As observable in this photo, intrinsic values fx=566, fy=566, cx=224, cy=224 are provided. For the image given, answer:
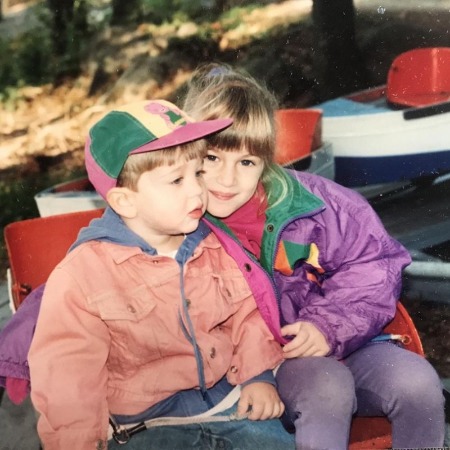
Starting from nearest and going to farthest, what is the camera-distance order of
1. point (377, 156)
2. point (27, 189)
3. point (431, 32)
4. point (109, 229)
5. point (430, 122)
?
point (109, 229), point (431, 32), point (430, 122), point (377, 156), point (27, 189)

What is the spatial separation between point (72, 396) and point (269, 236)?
548 millimetres

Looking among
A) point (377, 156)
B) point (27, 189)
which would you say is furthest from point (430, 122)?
point (27, 189)

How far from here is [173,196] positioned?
1.15 metres

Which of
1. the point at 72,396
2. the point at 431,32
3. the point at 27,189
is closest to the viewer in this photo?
the point at 72,396

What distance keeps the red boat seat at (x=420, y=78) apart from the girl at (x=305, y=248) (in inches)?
31.1

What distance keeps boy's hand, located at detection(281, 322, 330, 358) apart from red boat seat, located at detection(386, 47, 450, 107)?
1101 millimetres

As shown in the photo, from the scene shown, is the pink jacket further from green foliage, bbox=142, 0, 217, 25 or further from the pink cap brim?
green foliage, bbox=142, 0, 217, 25

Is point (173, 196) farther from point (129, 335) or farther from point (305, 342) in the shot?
point (305, 342)

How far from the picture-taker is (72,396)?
105 cm

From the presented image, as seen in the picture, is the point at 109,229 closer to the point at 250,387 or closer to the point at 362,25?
the point at 250,387

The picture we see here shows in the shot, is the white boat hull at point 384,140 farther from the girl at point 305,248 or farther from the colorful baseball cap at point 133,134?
the colorful baseball cap at point 133,134

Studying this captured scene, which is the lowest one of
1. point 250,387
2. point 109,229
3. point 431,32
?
point 250,387

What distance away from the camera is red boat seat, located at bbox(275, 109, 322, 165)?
2.32 meters

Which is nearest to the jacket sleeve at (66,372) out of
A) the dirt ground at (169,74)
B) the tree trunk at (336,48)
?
the dirt ground at (169,74)
